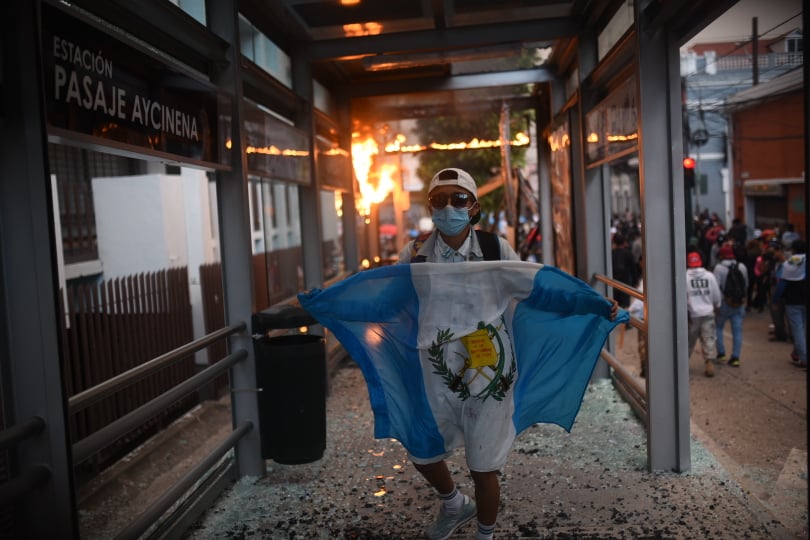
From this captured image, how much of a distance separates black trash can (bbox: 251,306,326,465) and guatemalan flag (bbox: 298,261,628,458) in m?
0.86

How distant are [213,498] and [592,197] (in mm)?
4519

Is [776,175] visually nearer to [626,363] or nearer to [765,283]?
[765,283]

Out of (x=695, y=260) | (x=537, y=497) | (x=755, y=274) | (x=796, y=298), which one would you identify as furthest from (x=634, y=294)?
(x=755, y=274)

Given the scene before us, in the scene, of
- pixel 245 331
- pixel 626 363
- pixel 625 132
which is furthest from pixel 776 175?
pixel 245 331

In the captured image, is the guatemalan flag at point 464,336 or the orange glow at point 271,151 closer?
the guatemalan flag at point 464,336

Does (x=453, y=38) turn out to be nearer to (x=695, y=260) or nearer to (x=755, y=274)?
(x=695, y=260)

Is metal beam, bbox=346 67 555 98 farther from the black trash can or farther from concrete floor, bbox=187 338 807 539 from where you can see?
the black trash can

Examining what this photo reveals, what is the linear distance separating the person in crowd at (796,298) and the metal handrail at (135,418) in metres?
8.07

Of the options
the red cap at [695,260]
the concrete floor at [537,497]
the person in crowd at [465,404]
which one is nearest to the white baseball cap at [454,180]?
the person in crowd at [465,404]

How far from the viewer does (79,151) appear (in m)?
10.8

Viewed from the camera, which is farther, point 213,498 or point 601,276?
point 601,276

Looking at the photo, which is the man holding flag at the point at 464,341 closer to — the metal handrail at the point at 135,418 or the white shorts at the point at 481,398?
the white shorts at the point at 481,398

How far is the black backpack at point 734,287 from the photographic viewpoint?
34.3ft

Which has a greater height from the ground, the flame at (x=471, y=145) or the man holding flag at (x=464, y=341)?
the flame at (x=471, y=145)
